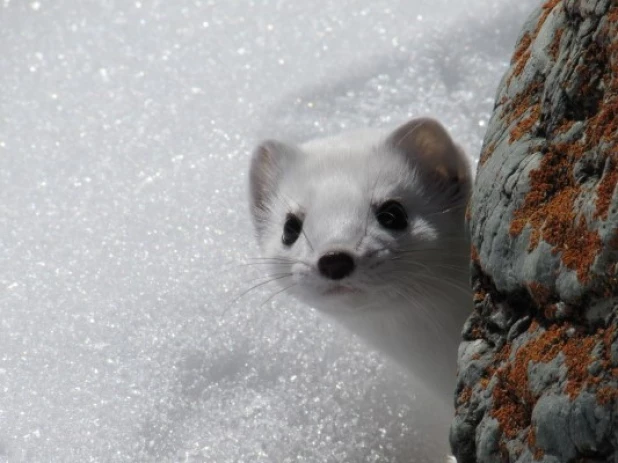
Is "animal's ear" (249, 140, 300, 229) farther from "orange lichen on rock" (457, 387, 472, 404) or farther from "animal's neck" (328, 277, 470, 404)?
"orange lichen on rock" (457, 387, 472, 404)

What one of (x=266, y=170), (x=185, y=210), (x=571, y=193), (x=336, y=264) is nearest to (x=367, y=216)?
(x=336, y=264)

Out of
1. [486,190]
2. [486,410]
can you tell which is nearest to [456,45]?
[486,190]

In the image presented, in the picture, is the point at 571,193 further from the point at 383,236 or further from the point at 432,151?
the point at 432,151

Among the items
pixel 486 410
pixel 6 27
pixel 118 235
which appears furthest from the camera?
pixel 6 27

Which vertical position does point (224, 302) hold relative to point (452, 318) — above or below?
below

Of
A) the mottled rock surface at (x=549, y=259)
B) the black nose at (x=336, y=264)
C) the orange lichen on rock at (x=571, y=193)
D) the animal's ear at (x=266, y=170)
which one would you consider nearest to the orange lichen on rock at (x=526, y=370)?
the mottled rock surface at (x=549, y=259)

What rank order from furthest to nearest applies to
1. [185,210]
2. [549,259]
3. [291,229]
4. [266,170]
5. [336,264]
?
[185,210] < [266,170] < [291,229] < [336,264] < [549,259]

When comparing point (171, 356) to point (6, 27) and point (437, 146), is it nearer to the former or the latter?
point (437, 146)
